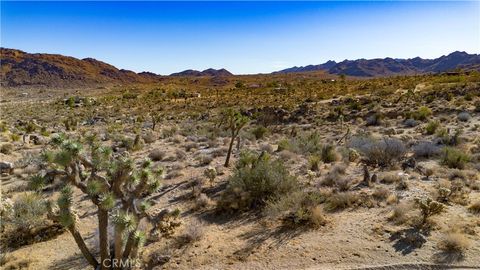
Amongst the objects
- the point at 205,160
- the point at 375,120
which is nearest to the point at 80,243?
the point at 205,160

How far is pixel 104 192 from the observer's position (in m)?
6.32

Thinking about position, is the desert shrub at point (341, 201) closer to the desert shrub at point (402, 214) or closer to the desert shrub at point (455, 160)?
the desert shrub at point (402, 214)

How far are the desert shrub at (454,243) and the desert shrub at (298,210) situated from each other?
2294mm

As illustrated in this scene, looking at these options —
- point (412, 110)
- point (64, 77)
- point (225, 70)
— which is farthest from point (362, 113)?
point (225, 70)

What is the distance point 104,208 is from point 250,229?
3.57 m

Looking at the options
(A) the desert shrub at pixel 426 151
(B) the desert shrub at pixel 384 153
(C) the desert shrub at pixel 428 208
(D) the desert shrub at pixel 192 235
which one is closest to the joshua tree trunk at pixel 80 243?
(D) the desert shrub at pixel 192 235

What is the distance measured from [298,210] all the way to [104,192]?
13.6ft

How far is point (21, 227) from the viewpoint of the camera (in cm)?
872

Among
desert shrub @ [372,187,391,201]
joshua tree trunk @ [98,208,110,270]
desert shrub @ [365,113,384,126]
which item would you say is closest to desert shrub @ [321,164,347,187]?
desert shrub @ [372,187,391,201]

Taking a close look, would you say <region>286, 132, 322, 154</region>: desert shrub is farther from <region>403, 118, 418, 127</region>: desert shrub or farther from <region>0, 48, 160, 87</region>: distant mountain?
<region>0, 48, 160, 87</region>: distant mountain

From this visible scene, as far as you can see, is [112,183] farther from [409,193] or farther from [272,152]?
[272,152]

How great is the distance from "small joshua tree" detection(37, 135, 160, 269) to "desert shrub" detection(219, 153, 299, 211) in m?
3.02

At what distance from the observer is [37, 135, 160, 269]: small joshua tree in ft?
19.0

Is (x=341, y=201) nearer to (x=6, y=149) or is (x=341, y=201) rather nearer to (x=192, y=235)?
(x=192, y=235)
